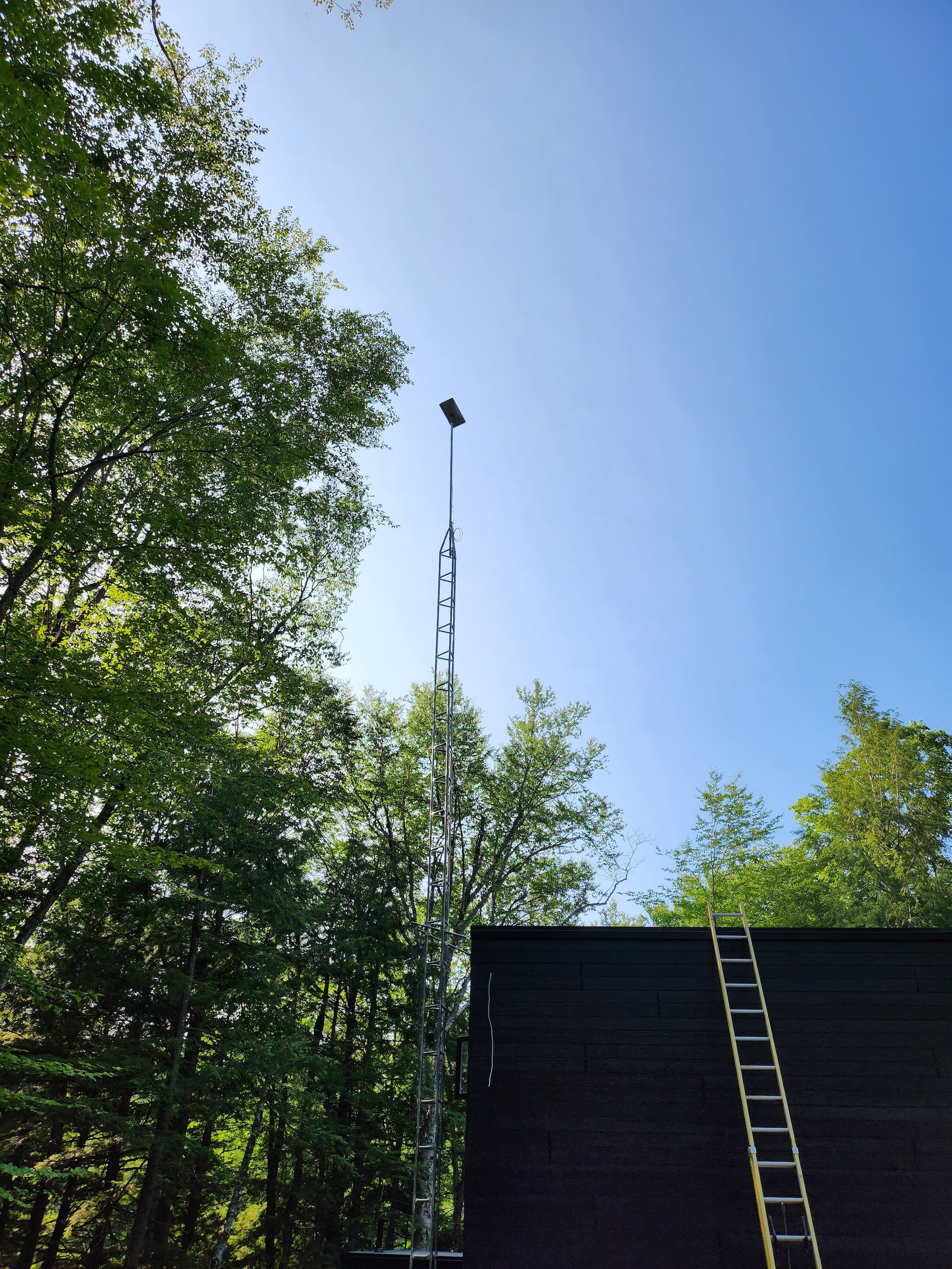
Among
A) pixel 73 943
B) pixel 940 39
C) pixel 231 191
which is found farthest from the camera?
pixel 73 943

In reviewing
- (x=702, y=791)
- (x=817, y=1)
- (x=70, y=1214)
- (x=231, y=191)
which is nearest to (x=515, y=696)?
(x=702, y=791)

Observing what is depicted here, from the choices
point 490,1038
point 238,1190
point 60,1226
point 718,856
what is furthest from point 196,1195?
point 718,856

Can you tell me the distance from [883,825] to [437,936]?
1067 cm

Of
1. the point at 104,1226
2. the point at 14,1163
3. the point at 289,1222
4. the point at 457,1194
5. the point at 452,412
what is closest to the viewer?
the point at 452,412

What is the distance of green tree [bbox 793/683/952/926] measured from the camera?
46.2 feet

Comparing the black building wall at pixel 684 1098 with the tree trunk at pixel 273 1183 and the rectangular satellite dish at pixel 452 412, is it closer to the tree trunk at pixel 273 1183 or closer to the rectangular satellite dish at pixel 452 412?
the rectangular satellite dish at pixel 452 412

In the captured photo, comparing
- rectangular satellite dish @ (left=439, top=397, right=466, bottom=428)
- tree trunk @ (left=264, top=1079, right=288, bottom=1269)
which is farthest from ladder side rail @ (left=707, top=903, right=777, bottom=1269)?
tree trunk @ (left=264, top=1079, right=288, bottom=1269)

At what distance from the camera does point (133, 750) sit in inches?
272

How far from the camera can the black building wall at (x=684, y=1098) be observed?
4.60m

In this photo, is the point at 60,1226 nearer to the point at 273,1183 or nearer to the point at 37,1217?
the point at 37,1217

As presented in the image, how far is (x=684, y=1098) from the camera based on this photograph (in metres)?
5.02

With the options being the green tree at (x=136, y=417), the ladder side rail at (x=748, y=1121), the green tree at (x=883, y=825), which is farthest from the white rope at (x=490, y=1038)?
the green tree at (x=883, y=825)

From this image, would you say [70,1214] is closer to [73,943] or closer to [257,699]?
[73,943]

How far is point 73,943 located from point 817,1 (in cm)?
1974
